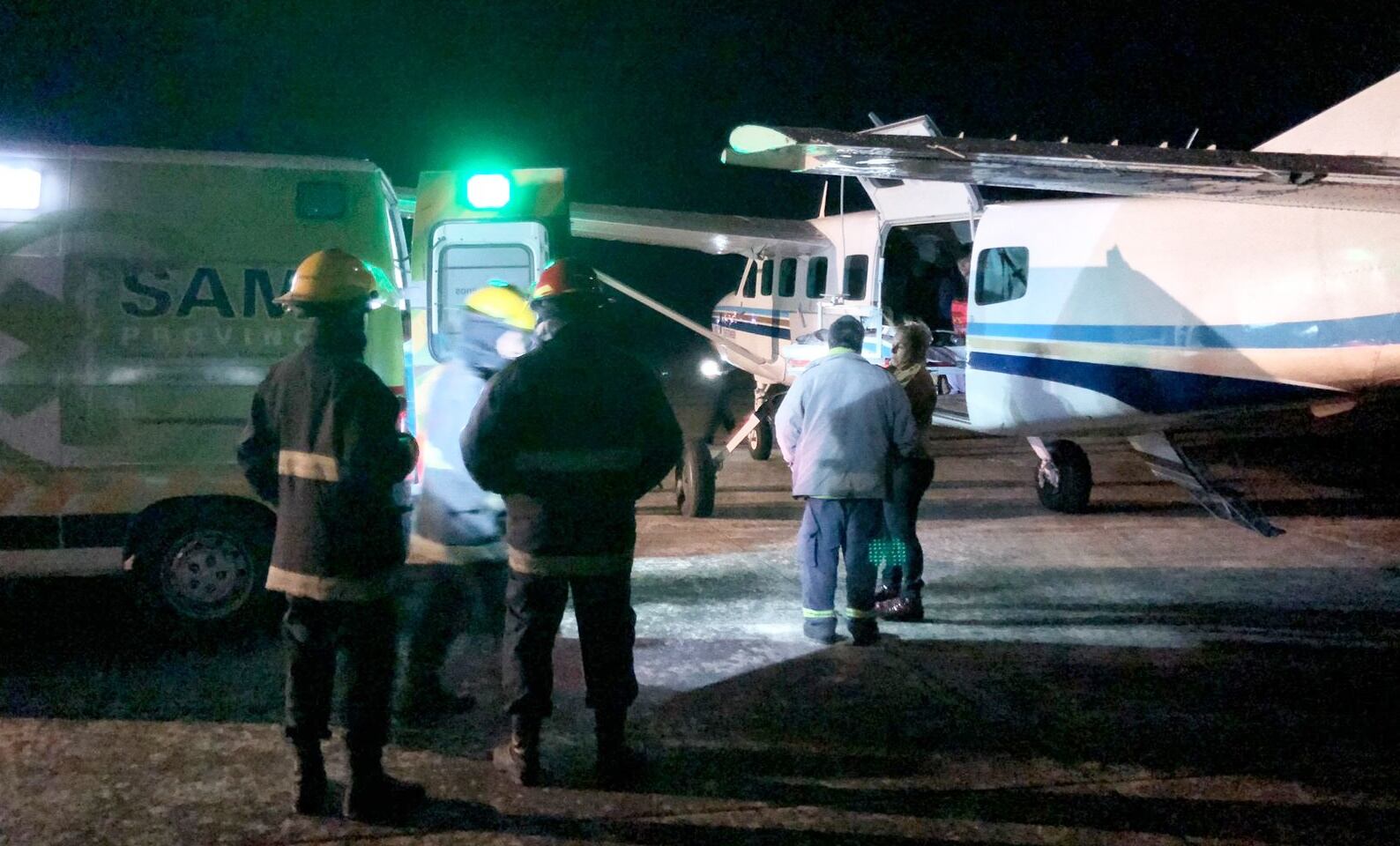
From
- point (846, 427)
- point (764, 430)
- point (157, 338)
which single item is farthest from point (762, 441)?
point (157, 338)

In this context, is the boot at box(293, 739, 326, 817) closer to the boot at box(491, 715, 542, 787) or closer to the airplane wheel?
the boot at box(491, 715, 542, 787)

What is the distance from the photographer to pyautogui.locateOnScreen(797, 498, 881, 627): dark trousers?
5.75 m

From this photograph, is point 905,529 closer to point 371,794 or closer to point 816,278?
point 371,794

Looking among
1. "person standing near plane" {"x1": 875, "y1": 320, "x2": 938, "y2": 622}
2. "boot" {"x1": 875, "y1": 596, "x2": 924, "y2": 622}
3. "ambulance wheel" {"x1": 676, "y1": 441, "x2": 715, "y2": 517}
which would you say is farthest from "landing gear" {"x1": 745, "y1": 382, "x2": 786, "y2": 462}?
"boot" {"x1": 875, "y1": 596, "x2": 924, "y2": 622}

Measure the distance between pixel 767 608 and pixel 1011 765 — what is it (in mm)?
2367

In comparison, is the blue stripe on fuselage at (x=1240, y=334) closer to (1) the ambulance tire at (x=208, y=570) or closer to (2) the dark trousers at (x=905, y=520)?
(2) the dark trousers at (x=905, y=520)

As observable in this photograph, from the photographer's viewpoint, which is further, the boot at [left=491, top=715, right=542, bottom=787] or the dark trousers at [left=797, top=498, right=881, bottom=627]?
the dark trousers at [left=797, top=498, right=881, bottom=627]

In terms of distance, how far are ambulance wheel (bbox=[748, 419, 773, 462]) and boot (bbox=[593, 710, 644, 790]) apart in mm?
8922

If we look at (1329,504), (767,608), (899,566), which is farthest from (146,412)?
(1329,504)

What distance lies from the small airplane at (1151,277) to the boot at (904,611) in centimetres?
229

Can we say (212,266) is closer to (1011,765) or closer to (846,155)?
(846,155)

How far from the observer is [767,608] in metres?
6.51

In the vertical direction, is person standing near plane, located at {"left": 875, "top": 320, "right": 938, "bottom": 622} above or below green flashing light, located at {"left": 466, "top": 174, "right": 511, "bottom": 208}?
below

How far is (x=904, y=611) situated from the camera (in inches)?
246
